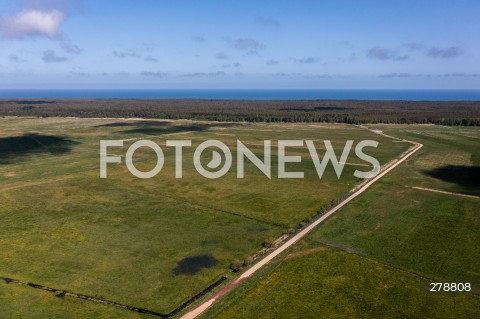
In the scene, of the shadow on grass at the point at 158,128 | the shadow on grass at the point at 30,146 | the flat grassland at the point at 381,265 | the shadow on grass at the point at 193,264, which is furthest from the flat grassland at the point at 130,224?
the shadow on grass at the point at 158,128

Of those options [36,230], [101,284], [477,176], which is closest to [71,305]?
[101,284]

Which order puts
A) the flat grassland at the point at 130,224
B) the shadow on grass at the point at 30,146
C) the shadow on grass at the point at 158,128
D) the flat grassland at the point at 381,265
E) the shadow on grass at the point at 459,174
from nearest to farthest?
the flat grassland at the point at 381,265, the flat grassland at the point at 130,224, the shadow on grass at the point at 459,174, the shadow on grass at the point at 30,146, the shadow on grass at the point at 158,128

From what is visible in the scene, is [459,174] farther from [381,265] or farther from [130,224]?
[130,224]

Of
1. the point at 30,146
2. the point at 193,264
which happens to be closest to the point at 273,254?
the point at 193,264

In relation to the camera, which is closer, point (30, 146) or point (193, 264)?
point (193, 264)

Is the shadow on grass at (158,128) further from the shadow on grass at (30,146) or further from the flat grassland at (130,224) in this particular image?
the flat grassland at (130,224)

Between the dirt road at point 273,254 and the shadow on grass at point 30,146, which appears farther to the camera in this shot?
the shadow on grass at point 30,146

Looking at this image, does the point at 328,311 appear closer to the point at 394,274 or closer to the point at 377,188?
the point at 394,274
